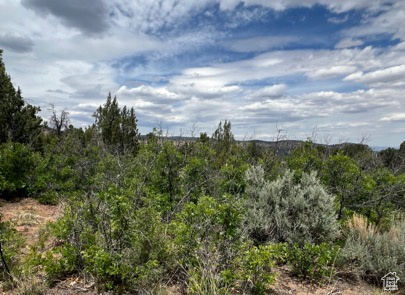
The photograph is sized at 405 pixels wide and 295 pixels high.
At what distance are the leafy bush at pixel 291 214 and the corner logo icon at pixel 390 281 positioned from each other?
A: 0.97 metres

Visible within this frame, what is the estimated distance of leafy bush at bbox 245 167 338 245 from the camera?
5480mm

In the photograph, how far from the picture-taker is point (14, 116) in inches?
561

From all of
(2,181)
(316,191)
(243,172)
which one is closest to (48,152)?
(2,181)

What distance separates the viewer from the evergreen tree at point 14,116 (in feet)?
45.2

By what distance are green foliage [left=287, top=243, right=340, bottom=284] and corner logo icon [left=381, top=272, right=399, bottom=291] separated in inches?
31.5

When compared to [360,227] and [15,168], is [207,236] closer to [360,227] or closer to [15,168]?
[360,227]

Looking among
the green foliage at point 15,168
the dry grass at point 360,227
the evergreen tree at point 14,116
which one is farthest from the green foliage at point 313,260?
the evergreen tree at point 14,116

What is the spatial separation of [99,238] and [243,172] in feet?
12.6

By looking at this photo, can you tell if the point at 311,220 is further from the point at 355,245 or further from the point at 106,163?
the point at 106,163

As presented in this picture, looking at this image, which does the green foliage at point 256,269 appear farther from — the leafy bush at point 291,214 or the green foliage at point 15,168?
the green foliage at point 15,168

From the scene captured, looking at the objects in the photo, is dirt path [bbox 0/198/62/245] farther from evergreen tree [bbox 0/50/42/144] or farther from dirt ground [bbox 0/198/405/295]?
evergreen tree [bbox 0/50/42/144]

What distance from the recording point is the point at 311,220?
5488 mm

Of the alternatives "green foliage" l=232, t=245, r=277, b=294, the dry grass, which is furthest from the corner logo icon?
"green foliage" l=232, t=245, r=277, b=294

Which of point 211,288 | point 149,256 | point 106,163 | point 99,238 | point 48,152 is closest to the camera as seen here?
point 211,288
